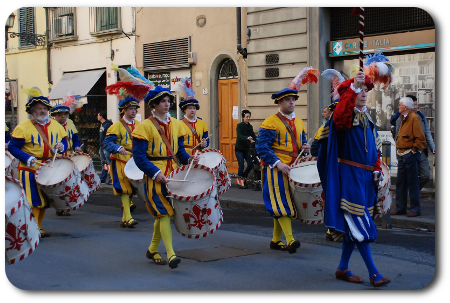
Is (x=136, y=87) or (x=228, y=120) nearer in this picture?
(x=136, y=87)

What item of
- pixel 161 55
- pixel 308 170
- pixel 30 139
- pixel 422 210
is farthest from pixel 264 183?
pixel 161 55

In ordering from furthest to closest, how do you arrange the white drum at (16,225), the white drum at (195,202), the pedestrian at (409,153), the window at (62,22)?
the window at (62,22) → the pedestrian at (409,153) → the white drum at (195,202) → the white drum at (16,225)

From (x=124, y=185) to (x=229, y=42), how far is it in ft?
26.3

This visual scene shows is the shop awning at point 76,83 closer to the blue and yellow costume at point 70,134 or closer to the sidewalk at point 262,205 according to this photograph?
the sidewalk at point 262,205

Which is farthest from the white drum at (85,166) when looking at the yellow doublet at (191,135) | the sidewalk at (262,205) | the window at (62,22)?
the window at (62,22)

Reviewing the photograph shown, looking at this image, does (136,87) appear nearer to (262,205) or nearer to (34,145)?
(34,145)

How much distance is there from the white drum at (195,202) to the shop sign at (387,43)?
8085 millimetres

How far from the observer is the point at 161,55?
18.1m

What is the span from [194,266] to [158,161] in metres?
1.18

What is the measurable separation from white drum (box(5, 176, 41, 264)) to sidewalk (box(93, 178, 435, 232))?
5913 mm

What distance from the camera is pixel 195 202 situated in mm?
5750

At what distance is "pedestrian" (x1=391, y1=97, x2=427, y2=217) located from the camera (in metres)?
9.74

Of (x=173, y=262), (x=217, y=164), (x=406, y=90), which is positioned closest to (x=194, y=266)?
(x=173, y=262)

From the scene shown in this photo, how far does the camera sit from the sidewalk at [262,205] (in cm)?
909
